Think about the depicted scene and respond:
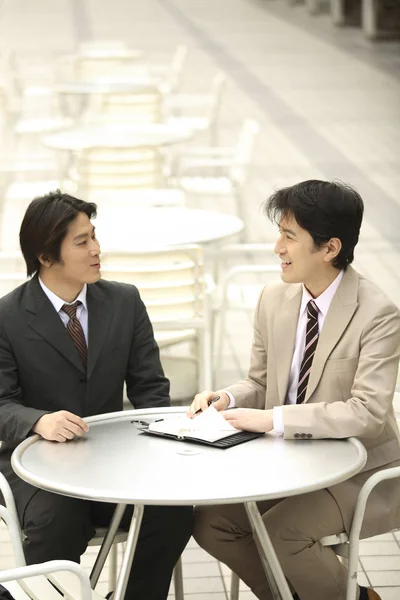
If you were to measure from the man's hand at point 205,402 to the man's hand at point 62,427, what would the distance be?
321 mm

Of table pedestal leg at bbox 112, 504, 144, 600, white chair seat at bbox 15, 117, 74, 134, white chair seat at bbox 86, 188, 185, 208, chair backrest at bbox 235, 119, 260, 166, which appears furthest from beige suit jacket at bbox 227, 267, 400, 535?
white chair seat at bbox 15, 117, 74, 134

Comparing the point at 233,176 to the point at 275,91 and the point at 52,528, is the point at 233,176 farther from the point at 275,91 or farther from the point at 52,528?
the point at 275,91

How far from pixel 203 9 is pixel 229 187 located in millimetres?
22142

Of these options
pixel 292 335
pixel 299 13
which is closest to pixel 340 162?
pixel 292 335

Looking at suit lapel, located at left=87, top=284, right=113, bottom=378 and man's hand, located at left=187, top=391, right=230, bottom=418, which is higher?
suit lapel, located at left=87, top=284, right=113, bottom=378

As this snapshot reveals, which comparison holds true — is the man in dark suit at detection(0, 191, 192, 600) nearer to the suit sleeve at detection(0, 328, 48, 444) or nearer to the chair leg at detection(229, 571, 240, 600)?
the suit sleeve at detection(0, 328, 48, 444)

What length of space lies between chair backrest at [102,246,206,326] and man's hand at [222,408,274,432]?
1871mm

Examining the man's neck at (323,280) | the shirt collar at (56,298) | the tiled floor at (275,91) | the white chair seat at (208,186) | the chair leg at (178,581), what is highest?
the man's neck at (323,280)

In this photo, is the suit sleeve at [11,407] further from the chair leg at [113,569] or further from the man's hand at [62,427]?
the chair leg at [113,569]

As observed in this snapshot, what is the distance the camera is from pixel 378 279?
786cm

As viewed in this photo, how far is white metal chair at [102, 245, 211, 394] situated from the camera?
16.5 ft

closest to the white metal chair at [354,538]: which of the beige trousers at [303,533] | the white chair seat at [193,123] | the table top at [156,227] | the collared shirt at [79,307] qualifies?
the beige trousers at [303,533]

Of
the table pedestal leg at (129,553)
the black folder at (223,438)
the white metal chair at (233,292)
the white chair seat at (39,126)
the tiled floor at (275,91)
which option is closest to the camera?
the table pedestal leg at (129,553)

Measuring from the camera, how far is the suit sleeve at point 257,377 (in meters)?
3.54
